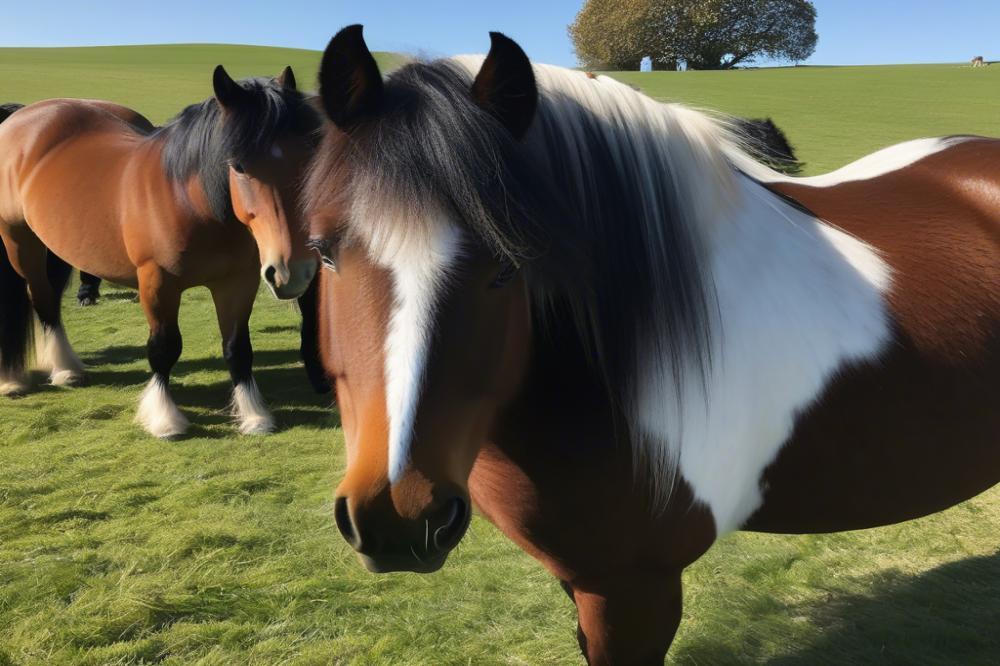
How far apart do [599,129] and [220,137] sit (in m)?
2.82

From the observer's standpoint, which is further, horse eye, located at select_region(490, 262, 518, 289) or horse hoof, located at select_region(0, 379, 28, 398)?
horse hoof, located at select_region(0, 379, 28, 398)

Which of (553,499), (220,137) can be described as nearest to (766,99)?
(220,137)

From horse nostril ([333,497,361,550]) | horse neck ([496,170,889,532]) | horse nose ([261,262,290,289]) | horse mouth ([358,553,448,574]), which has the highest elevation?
horse neck ([496,170,889,532])

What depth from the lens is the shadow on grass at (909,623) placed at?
2.20 metres

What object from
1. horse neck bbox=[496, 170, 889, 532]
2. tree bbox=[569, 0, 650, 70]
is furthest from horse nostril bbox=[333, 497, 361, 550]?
tree bbox=[569, 0, 650, 70]

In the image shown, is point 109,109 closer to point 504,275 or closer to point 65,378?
point 65,378

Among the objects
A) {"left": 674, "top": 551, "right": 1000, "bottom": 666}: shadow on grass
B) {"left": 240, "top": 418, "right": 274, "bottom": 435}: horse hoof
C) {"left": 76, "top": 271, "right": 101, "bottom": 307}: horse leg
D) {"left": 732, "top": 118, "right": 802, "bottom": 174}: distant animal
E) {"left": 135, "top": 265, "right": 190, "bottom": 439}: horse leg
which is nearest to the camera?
A: {"left": 732, "top": 118, "right": 802, "bottom": 174}: distant animal

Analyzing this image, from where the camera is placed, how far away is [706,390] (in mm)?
1289

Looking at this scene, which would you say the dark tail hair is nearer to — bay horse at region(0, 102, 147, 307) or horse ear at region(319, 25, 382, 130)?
bay horse at region(0, 102, 147, 307)

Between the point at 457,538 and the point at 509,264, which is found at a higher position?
the point at 509,264

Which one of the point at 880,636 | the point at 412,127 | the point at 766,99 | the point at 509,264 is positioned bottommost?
the point at 880,636

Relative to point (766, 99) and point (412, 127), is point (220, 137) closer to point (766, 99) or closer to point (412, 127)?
point (412, 127)

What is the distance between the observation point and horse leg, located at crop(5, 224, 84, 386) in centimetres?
489

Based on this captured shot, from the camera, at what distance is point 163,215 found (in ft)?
12.5
